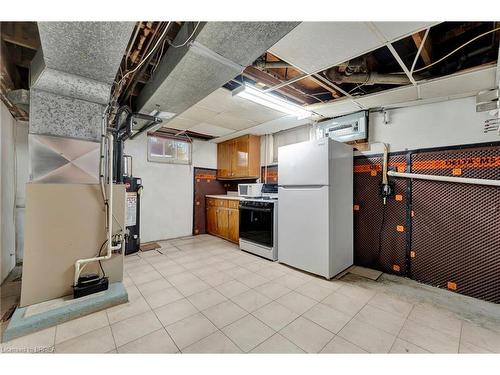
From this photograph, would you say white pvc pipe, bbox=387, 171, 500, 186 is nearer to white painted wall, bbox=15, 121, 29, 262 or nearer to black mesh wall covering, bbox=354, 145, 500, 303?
black mesh wall covering, bbox=354, 145, 500, 303

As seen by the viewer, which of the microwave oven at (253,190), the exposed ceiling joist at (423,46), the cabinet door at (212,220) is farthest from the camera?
the cabinet door at (212,220)

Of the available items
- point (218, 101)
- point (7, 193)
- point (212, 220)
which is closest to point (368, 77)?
point (218, 101)

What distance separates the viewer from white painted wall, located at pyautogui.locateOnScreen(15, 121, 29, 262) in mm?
3283

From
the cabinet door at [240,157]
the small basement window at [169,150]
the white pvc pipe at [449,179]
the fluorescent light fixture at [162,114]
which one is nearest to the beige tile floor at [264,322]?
the white pvc pipe at [449,179]

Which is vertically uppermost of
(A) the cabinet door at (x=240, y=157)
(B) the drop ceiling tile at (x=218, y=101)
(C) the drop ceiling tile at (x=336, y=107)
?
(B) the drop ceiling tile at (x=218, y=101)

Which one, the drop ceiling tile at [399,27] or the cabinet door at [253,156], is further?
the cabinet door at [253,156]

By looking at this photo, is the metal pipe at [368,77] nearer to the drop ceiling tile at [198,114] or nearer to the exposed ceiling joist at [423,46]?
the exposed ceiling joist at [423,46]

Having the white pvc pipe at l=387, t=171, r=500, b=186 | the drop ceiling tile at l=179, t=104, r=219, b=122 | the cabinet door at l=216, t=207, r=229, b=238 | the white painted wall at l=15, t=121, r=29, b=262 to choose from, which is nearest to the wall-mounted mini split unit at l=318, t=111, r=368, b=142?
the white pvc pipe at l=387, t=171, r=500, b=186

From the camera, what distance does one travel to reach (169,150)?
17.0 ft

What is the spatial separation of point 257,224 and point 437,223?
2.67 metres

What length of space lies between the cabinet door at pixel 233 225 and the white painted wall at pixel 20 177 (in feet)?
11.7

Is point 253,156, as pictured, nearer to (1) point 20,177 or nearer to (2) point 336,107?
(2) point 336,107

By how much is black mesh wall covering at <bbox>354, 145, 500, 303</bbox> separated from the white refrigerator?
294 mm

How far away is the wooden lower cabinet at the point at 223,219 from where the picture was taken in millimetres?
4789
